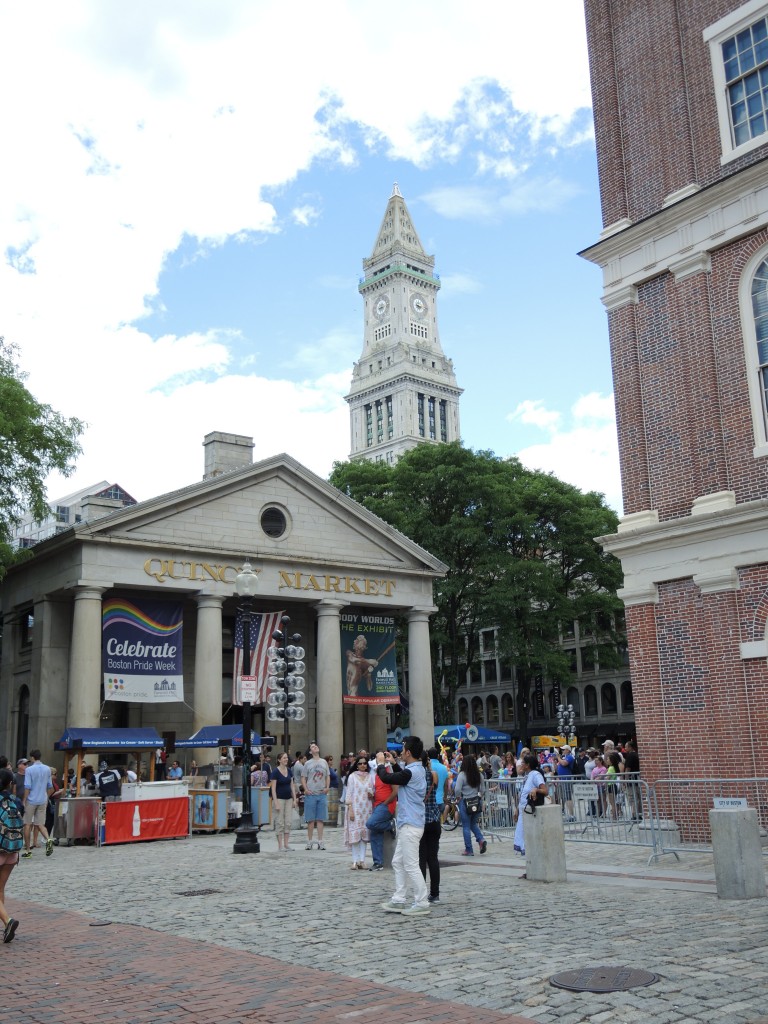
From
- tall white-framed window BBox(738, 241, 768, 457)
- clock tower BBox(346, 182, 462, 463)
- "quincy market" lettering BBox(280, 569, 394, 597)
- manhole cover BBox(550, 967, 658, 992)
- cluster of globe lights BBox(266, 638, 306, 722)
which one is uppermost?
clock tower BBox(346, 182, 462, 463)

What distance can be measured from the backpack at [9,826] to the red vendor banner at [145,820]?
508 inches

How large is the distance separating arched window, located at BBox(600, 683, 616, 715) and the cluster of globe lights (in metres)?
51.7

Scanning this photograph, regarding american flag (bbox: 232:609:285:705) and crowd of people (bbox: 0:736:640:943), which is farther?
american flag (bbox: 232:609:285:705)

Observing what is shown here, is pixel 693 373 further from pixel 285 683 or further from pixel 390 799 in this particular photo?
pixel 285 683

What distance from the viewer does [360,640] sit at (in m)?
39.0

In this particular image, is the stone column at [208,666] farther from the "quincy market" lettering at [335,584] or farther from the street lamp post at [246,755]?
the street lamp post at [246,755]

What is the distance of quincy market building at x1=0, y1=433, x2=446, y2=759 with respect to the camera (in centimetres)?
3303

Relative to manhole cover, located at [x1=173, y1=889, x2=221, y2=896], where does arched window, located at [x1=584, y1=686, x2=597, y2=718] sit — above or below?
above

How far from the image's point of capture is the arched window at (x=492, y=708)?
80.4m

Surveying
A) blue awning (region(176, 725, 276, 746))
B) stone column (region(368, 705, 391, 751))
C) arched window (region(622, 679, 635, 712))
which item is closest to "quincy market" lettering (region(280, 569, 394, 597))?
stone column (region(368, 705, 391, 751))

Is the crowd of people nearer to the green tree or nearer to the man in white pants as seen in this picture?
the man in white pants

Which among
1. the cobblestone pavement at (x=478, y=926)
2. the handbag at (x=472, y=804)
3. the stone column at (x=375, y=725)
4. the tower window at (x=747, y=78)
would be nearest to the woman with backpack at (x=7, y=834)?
the cobblestone pavement at (x=478, y=926)

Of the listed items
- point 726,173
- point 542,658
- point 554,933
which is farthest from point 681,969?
point 542,658

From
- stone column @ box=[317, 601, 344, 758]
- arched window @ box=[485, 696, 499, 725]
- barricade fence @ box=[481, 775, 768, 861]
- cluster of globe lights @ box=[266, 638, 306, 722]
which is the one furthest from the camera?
arched window @ box=[485, 696, 499, 725]
